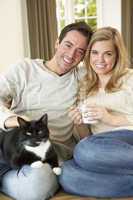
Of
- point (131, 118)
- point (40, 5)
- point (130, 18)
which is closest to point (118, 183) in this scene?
point (131, 118)

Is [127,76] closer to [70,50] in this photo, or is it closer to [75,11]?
[70,50]

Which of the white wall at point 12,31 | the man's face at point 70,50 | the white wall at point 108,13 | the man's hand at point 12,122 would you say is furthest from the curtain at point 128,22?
the man's hand at point 12,122

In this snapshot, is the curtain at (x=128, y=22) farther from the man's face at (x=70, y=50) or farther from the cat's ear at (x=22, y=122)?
the cat's ear at (x=22, y=122)

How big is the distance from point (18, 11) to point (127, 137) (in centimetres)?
282

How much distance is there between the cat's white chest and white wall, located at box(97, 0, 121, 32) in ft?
12.3

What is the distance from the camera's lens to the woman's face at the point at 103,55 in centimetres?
180

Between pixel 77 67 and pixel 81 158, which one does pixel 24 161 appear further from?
pixel 77 67

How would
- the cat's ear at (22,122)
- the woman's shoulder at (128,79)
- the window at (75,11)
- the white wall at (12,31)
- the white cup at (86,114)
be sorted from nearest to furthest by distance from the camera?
1. the cat's ear at (22,122)
2. the white cup at (86,114)
3. the woman's shoulder at (128,79)
4. the white wall at (12,31)
5. the window at (75,11)

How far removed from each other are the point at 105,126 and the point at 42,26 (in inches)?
102

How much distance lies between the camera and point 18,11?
407cm

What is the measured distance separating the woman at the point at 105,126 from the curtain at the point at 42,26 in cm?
235

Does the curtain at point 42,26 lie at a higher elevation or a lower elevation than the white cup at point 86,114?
higher

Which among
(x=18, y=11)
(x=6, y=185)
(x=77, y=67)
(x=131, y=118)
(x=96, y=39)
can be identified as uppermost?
(x=18, y=11)

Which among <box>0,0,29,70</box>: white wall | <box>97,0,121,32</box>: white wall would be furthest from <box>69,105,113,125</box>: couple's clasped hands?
<box>97,0,121,32</box>: white wall
